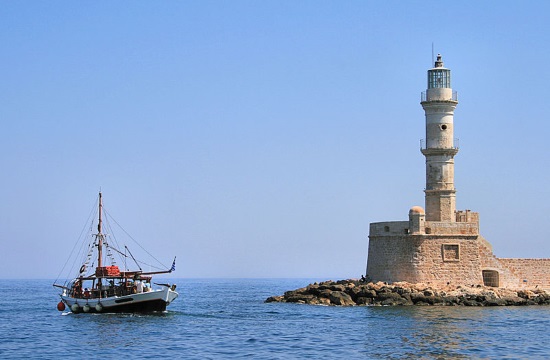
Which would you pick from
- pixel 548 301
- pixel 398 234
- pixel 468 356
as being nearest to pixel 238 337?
pixel 468 356

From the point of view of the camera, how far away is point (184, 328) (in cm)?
3769

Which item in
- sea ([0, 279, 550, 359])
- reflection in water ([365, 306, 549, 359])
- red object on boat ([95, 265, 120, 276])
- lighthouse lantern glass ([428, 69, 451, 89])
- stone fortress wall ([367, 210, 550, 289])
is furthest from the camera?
lighthouse lantern glass ([428, 69, 451, 89])

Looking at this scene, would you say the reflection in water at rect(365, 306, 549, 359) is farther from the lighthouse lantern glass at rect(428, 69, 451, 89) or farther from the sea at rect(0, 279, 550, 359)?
the lighthouse lantern glass at rect(428, 69, 451, 89)

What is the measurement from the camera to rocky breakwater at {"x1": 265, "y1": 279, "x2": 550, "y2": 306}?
145 feet

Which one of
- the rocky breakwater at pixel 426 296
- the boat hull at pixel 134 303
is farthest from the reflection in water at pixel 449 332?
the boat hull at pixel 134 303

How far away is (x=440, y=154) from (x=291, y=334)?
16.8 metres

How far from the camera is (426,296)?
44.1 m

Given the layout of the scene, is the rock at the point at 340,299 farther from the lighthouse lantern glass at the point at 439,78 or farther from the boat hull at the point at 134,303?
the lighthouse lantern glass at the point at 439,78

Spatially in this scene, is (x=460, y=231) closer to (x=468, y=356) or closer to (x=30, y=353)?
(x=468, y=356)

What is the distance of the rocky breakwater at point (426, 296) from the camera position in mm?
44219

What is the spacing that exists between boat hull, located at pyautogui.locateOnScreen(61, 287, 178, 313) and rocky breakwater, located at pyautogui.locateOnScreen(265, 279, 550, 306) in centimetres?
900

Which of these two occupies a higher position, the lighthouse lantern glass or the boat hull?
the lighthouse lantern glass

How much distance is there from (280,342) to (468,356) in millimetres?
7061

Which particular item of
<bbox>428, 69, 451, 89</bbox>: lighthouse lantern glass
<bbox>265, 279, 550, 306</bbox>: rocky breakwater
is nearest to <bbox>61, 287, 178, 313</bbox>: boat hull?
<bbox>265, 279, 550, 306</bbox>: rocky breakwater
